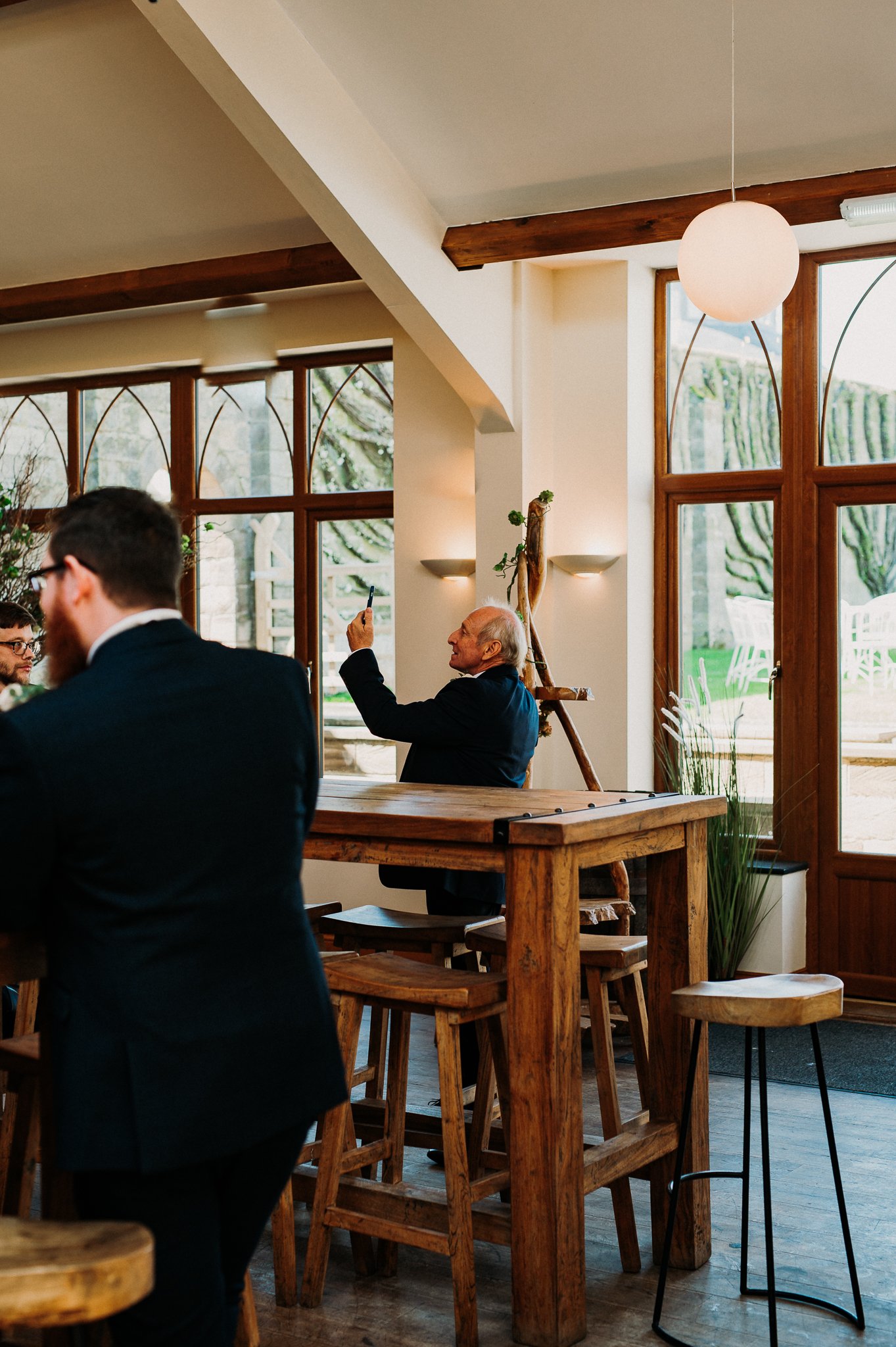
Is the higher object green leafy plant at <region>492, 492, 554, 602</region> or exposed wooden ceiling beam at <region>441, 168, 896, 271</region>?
exposed wooden ceiling beam at <region>441, 168, 896, 271</region>

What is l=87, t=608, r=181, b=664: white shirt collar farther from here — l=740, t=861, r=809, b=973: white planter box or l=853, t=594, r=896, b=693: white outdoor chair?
l=853, t=594, r=896, b=693: white outdoor chair

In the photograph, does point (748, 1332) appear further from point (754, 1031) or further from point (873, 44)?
point (873, 44)

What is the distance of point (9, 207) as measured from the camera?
609 centimetres

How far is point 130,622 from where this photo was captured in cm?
163

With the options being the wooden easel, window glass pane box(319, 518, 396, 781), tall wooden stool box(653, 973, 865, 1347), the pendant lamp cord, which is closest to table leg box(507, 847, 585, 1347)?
tall wooden stool box(653, 973, 865, 1347)

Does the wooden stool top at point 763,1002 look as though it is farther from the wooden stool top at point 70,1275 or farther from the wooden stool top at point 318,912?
the wooden stool top at point 70,1275

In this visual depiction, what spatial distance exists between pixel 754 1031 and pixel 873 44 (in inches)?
138

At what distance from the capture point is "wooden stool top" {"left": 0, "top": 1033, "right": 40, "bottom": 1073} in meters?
2.41

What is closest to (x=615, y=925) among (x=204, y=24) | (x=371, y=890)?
(x=371, y=890)

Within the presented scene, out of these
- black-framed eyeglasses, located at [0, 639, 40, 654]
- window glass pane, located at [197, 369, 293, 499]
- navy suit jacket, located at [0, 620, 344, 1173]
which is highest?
window glass pane, located at [197, 369, 293, 499]

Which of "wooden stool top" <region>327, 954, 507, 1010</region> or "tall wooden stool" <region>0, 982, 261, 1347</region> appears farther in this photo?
"wooden stool top" <region>327, 954, 507, 1010</region>

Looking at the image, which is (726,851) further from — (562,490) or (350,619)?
(350,619)

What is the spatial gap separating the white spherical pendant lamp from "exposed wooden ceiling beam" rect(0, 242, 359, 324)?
7.59 feet

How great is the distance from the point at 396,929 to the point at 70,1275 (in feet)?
6.50
